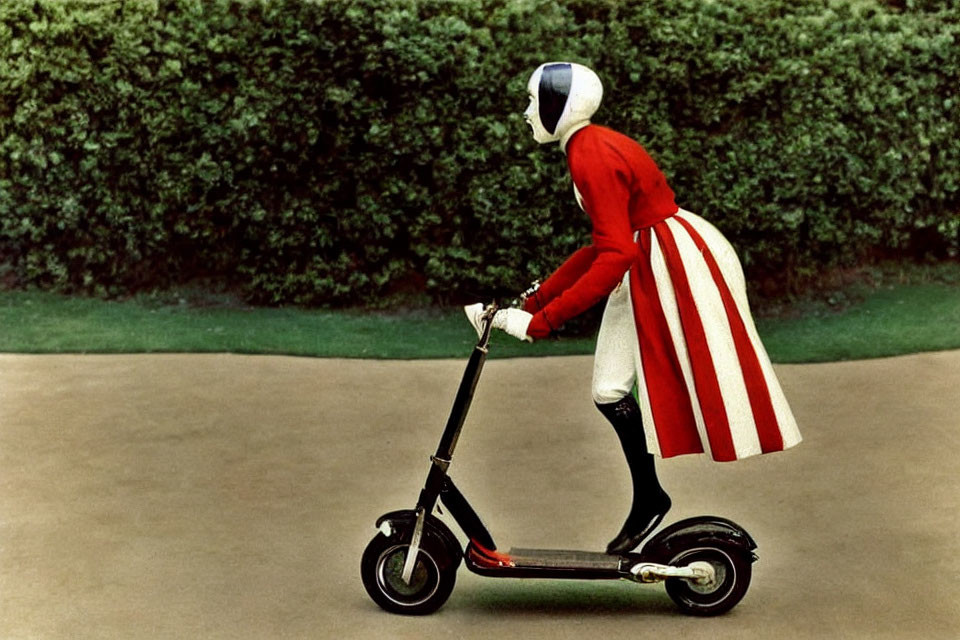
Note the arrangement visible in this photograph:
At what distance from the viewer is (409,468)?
21.6 feet

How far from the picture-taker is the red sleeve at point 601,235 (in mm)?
4547

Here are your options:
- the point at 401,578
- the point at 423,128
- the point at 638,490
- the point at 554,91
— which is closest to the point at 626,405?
the point at 638,490

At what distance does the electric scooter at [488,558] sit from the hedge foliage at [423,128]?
4.79m

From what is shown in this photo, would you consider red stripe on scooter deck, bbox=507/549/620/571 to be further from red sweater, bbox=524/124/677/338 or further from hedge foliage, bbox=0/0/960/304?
hedge foliage, bbox=0/0/960/304

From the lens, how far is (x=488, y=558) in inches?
188

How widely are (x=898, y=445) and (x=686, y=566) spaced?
241 cm

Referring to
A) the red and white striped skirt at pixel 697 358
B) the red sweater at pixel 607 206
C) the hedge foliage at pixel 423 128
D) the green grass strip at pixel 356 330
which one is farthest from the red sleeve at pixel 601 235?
the hedge foliage at pixel 423 128

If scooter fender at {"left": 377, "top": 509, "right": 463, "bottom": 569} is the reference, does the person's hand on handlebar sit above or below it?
above

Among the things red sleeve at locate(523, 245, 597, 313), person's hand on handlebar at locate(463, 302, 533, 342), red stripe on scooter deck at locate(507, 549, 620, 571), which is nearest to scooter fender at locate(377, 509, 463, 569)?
red stripe on scooter deck at locate(507, 549, 620, 571)

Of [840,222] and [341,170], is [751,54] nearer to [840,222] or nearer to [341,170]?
[840,222]

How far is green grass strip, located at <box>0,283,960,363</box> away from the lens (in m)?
8.88

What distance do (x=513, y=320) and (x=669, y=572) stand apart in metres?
0.91

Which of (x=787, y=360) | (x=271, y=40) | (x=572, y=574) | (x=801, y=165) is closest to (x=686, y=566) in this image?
(x=572, y=574)

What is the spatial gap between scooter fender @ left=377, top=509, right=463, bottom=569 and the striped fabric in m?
0.71
